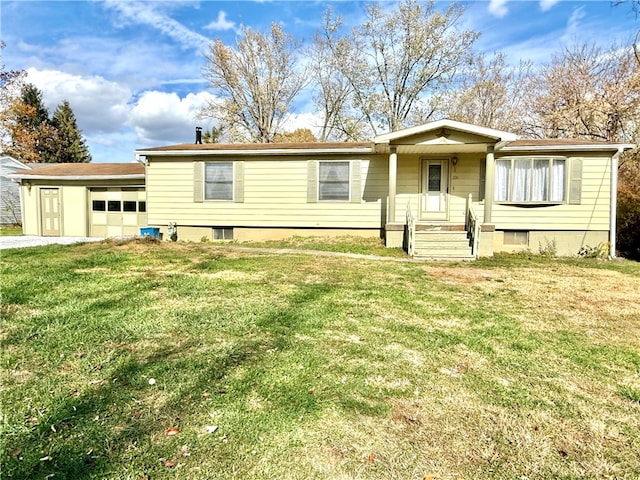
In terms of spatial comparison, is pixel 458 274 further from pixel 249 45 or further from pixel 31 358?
pixel 249 45

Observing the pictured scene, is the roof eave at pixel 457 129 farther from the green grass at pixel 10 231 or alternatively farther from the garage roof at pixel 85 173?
the green grass at pixel 10 231

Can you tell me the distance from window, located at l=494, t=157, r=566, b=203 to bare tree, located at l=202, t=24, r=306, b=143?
1664 cm

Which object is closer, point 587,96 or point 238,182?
point 238,182

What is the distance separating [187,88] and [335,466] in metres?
24.7

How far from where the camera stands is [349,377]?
2756 millimetres

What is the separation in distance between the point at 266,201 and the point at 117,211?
623cm

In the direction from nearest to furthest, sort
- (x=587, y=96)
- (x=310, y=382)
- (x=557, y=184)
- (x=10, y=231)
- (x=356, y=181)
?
(x=310, y=382) → (x=557, y=184) → (x=356, y=181) → (x=10, y=231) → (x=587, y=96)

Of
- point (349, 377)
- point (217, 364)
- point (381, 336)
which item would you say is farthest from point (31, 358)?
point (381, 336)

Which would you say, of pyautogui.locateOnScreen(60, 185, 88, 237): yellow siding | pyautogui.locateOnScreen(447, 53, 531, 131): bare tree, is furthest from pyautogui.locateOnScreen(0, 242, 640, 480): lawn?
pyautogui.locateOnScreen(447, 53, 531, 131): bare tree

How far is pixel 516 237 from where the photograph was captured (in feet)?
34.7

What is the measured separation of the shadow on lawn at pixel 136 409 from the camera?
5.84 ft

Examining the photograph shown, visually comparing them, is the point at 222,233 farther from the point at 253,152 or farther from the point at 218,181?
the point at 253,152

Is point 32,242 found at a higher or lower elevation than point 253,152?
lower

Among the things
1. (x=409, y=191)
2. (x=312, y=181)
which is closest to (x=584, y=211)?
(x=409, y=191)
